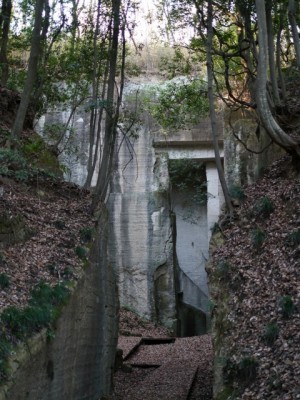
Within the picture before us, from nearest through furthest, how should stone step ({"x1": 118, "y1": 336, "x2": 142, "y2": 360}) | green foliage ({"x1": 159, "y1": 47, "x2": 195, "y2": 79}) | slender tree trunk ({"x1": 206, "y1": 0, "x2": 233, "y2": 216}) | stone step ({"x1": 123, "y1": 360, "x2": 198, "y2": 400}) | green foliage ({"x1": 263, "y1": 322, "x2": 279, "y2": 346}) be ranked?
green foliage ({"x1": 263, "y1": 322, "x2": 279, "y2": 346}) < stone step ({"x1": 123, "y1": 360, "x2": 198, "y2": 400}) < slender tree trunk ({"x1": 206, "y1": 0, "x2": 233, "y2": 216}) < stone step ({"x1": 118, "y1": 336, "x2": 142, "y2": 360}) < green foliage ({"x1": 159, "y1": 47, "x2": 195, "y2": 79})

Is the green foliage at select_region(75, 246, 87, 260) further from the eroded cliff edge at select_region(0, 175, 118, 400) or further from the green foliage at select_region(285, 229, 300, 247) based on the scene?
the green foliage at select_region(285, 229, 300, 247)

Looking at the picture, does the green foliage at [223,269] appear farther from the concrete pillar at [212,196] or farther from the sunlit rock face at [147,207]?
the concrete pillar at [212,196]

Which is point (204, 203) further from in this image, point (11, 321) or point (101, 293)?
point (11, 321)

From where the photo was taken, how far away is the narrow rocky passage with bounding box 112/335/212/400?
1115cm

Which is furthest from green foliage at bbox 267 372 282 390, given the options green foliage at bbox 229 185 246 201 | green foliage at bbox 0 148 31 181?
green foliage at bbox 0 148 31 181

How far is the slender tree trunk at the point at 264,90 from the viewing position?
986cm

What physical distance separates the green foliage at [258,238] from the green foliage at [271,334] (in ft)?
7.69

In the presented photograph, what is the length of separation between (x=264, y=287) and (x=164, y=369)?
5381 mm

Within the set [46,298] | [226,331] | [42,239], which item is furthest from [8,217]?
[226,331]

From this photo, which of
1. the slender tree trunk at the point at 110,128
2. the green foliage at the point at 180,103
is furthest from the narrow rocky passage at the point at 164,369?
the green foliage at the point at 180,103

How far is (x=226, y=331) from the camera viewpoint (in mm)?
8812

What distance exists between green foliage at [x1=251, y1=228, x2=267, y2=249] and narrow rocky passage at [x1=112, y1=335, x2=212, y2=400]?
3018mm

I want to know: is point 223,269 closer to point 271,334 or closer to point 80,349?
point 271,334

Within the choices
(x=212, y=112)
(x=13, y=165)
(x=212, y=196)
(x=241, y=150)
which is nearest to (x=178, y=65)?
(x=241, y=150)
